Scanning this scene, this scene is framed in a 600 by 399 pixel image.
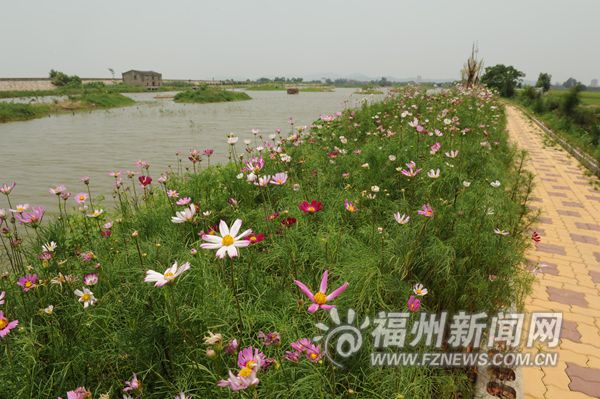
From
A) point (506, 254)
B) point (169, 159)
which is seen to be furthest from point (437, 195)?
point (169, 159)

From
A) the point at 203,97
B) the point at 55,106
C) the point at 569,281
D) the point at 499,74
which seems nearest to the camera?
the point at 569,281

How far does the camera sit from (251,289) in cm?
212

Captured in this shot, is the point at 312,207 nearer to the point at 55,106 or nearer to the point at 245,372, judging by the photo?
the point at 245,372

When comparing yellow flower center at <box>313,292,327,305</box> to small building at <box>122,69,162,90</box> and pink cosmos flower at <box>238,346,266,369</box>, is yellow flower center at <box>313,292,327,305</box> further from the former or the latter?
small building at <box>122,69,162,90</box>

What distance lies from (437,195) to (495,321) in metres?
1.40

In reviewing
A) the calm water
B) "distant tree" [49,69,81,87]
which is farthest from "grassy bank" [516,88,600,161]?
"distant tree" [49,69,81,87]

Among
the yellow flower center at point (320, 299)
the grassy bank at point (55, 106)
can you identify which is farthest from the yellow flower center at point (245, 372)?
the grassy bank at point (55, 106)

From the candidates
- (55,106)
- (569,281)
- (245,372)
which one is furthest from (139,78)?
(245,372)

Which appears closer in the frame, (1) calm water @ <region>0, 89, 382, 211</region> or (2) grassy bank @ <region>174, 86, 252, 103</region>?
(1) calm water @ <region>0, 89, 382, 211</region>

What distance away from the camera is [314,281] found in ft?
6.61

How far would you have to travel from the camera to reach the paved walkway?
2.09 m

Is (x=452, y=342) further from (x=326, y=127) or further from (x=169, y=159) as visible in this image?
(x=169, y=159)

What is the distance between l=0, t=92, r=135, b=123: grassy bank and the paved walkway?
83.6 feet

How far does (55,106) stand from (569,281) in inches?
1256
